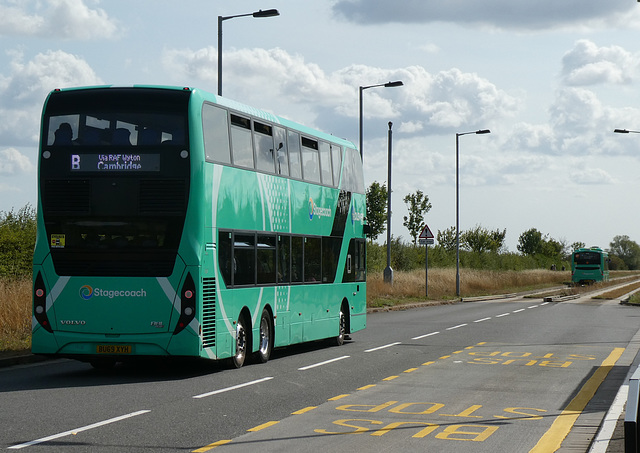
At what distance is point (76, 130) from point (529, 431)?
797cm

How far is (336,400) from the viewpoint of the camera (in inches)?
464

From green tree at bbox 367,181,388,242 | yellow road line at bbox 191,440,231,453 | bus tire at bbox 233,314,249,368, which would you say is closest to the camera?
yellow road line at bbox 191,440,231,453

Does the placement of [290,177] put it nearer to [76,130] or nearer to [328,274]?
[328,274]

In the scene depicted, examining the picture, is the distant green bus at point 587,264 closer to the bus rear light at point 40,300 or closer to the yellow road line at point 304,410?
the bus rear light at point 40,300

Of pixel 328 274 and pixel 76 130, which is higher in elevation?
pixel 76 130

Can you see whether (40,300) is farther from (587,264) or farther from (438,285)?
(587,264)

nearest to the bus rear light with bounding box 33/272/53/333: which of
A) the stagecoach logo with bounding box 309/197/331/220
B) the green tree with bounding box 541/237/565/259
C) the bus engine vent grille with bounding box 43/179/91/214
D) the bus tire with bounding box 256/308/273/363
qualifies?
the bus engine vent grille with bounding box 43/179/91/214

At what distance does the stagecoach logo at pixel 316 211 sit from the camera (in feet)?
61.9

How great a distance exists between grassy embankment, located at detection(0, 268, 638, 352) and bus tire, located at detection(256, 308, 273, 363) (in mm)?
→ 4228

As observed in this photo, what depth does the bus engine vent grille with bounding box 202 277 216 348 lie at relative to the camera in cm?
1412

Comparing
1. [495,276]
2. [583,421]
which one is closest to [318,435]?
[583,421]

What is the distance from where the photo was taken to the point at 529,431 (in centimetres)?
966

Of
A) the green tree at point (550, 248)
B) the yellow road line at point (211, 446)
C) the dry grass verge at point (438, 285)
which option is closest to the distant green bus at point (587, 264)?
the dry grass verge at point (438, 285)

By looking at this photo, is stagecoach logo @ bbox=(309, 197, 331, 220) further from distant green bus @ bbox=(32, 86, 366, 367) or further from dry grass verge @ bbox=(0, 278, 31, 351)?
dry grass verge @ bbox=(0, 278, 31, 351)
